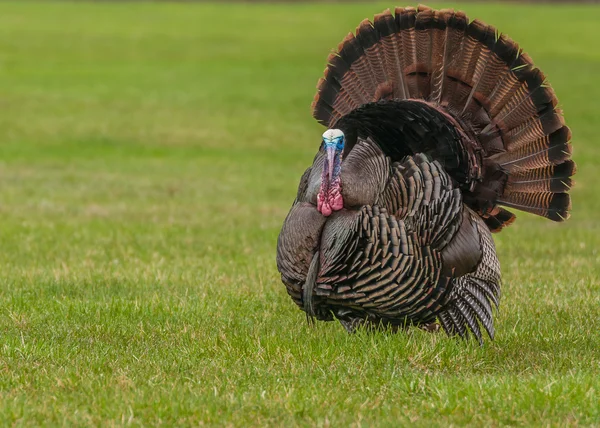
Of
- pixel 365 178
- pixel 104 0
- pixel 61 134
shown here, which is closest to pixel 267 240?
pixel 365 178

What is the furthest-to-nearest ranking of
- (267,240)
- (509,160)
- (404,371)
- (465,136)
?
(267,240), (509,160), (465,136), (404,371)

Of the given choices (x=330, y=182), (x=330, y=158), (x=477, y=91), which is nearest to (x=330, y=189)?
(x=330, y=182)

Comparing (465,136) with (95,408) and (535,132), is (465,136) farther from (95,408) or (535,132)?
(95,408)

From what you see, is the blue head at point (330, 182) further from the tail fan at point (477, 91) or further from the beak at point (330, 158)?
the tail fan at point (477, 91)

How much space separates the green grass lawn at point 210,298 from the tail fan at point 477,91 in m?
0.93

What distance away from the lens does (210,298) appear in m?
7.57

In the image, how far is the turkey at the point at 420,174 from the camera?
218 inches

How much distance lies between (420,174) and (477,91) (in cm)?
116

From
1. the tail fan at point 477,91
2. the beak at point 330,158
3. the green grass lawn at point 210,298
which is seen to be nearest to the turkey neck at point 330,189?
the beak at point 330,158

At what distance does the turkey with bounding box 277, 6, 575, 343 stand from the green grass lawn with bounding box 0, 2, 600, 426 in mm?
354

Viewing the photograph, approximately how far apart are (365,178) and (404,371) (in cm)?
109

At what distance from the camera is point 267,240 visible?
36.0ft

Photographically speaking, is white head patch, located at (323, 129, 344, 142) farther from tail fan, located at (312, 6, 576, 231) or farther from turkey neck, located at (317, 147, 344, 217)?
tail fan, located at (312, 6, 576, 231)

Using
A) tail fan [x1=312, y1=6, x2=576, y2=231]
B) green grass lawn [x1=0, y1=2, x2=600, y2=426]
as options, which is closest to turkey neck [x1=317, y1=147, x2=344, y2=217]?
green grass lawn [x1=0, y1=2, x2=600, y2=426]
